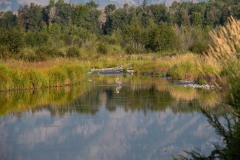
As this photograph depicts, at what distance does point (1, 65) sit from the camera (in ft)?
84.7

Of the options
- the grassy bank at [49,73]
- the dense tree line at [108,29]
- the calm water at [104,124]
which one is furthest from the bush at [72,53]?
the calm water at [104,124]

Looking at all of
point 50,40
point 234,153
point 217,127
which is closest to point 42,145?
point 217,127

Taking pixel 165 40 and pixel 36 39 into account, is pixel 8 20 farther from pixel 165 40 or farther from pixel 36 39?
pixel 165 40

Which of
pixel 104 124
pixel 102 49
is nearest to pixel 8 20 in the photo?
pixel 102 49

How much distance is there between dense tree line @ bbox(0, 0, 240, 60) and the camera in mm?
49906

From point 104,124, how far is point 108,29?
8895 centimetres

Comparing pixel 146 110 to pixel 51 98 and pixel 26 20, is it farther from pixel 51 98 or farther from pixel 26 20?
pixel 26 20

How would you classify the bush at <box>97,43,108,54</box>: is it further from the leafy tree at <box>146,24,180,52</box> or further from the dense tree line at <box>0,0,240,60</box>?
the leafy tree at <box>146,24,180,52</box>

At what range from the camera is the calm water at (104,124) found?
12898 millimetres

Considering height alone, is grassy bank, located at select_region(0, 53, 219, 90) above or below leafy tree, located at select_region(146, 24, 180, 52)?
below

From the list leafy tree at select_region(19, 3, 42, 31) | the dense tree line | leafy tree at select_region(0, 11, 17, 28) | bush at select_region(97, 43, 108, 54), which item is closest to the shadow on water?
the dense tree line

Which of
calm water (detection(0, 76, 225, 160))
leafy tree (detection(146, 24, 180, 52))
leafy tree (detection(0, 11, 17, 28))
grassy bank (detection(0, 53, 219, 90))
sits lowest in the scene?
calm water (detection(0, 76, 225, 160))

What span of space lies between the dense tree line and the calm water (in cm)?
1369

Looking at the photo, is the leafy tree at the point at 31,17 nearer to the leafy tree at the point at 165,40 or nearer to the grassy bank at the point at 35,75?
the leafy tree at the point at 165,40
